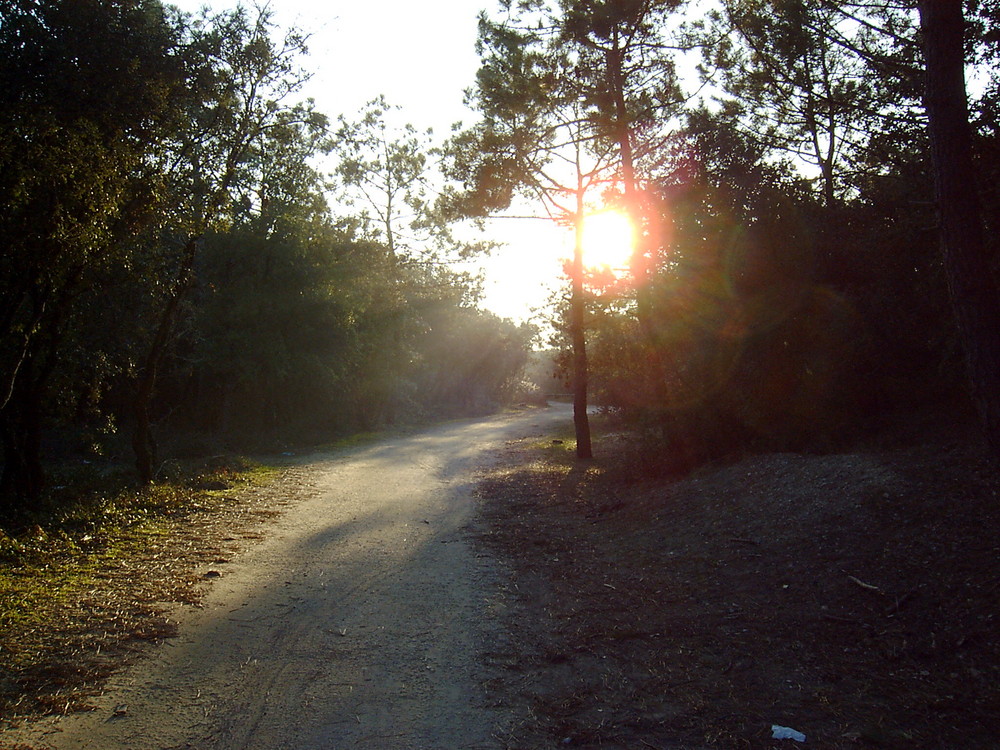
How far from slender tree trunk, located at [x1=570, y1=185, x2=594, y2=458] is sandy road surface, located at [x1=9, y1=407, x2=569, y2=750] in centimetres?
868

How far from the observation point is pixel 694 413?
12812 millimetres

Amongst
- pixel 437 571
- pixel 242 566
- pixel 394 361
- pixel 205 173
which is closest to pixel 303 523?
pixel 242 566

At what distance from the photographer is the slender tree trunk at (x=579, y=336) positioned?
1750 cm

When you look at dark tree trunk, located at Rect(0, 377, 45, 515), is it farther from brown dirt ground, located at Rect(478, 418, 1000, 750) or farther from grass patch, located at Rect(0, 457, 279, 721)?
brown dirt ground, located at Rect(478, 418, 1000, 750)

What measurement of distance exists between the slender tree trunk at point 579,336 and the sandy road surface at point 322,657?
28.5 feet

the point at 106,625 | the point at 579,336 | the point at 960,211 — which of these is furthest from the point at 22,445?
the point at 960,211

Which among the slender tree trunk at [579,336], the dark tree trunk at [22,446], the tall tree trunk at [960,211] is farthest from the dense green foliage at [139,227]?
the tall tree trunk at [960,211]

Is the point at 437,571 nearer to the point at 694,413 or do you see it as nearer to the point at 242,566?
the point at 242,566

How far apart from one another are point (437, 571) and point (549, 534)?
2488 millimetres

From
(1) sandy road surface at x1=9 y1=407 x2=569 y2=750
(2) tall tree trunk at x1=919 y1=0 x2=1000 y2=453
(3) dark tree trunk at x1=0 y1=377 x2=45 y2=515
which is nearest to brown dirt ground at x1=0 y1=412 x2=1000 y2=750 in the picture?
(1) sandy road surface at x1=9 y1=407 x2=569 y2=750

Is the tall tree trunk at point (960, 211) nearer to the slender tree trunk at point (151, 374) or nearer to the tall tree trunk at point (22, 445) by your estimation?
the slender tree trunk at point (151, 374)

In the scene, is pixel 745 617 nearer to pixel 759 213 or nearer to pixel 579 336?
pixel 759 213

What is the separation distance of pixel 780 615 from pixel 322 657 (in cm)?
364

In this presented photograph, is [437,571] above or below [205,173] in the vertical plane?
below
